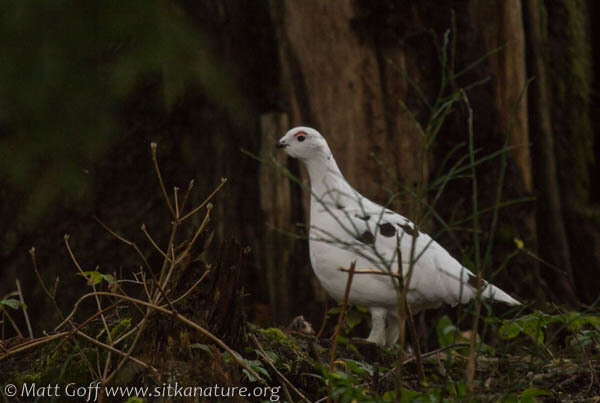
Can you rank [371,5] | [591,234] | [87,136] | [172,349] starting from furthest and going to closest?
[591,234], [371,5], [172,349], [87,136]

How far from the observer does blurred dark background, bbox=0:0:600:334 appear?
207 inches

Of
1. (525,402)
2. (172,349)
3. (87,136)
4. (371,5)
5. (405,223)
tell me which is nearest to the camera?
(525,402)

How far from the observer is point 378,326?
416 centimetres

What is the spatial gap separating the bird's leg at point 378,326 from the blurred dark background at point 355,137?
666mm

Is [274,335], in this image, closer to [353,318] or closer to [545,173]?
[353,318]

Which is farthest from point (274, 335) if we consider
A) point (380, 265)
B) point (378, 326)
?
point (378, 326)

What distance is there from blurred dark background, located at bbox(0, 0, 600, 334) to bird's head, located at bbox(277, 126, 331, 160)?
34 centimetres

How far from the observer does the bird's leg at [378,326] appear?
413cm

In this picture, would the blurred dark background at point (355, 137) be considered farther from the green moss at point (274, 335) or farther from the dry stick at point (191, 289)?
the dry stick at point (191, 289)

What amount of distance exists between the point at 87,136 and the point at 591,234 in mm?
4413

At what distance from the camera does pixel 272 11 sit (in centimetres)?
525

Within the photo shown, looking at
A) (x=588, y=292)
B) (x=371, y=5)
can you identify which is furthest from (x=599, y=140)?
(x=371, y=5)

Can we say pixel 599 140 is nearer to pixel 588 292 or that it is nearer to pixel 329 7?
pixel 588 292

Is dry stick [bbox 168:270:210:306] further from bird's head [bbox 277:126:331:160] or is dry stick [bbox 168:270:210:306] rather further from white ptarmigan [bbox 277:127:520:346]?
bird's head [bbox 277:126:331:160]
